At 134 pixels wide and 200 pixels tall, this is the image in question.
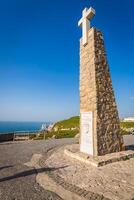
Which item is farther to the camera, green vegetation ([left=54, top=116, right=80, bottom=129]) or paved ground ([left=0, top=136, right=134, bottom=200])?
green vegetation ([left=54, top=116, right=80, bottom=129])

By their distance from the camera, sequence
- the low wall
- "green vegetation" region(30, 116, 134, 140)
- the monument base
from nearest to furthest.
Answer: the monument base < the low wall < "green vegetation" region(30, 116, 134, 140)

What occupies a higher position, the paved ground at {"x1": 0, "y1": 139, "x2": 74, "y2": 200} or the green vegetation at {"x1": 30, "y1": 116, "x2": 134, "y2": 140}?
the green vegetation at {"x1": 30, "y1": 116, "x2": 134, "y2": 140}

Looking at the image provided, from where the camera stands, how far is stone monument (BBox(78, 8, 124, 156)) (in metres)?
10.2

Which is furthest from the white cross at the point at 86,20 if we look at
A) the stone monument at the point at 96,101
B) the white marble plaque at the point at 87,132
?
the white marble plaque at the point at 87,132

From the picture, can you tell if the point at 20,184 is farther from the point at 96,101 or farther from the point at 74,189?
the point at 96,101

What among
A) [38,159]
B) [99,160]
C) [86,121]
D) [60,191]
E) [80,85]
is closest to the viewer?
[60,191]

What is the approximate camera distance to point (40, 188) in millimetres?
6246

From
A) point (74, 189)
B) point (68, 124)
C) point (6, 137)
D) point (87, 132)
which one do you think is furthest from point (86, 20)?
point (68, 124)

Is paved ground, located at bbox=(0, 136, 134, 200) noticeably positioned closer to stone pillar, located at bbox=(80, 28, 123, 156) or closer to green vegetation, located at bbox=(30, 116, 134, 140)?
stone pillar, located at bbox=(80, 28, 123, 156)

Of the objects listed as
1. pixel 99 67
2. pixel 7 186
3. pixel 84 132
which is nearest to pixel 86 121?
pixel 84 132

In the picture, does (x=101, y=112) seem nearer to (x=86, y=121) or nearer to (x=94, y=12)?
(x=86, y=121)

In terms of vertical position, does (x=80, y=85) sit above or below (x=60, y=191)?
above

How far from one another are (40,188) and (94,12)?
958cm

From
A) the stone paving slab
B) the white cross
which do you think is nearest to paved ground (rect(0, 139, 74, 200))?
the stone paving slab
